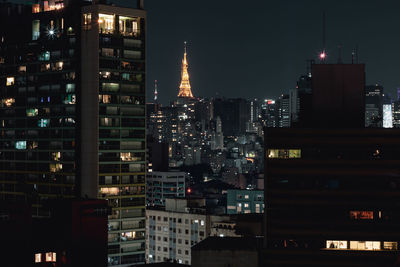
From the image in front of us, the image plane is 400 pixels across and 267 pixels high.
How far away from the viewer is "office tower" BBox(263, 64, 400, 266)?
7681 centimetres

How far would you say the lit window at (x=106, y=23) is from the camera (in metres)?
110

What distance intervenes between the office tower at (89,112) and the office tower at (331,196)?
36747 mm

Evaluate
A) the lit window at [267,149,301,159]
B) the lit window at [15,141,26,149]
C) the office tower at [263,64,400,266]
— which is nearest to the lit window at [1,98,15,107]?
the lit window at [15,141,26,149]

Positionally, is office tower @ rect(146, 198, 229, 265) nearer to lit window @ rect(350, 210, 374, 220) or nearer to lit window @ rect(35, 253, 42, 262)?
lit window @ rect(350, 210, 374, 220)

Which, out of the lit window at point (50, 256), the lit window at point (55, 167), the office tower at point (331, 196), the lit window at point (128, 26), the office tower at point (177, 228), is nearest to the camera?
the office tower at point (331, 196)

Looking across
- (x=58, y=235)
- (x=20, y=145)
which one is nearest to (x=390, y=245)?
(x=58, y=235)

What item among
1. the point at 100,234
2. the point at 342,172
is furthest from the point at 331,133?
the point at 100,234

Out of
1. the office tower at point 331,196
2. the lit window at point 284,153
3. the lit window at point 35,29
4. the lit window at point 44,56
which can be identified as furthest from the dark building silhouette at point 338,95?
the lit window at point 35,29

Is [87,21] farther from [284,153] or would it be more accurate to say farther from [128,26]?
[284,153]

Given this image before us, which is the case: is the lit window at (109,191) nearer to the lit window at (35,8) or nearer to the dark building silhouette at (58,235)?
the dark building silhouette at (58,235)

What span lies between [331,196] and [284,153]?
7.06 metres

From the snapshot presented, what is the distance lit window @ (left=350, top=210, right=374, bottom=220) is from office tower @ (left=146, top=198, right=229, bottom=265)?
51.7 meters

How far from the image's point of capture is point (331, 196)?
78.0 meters

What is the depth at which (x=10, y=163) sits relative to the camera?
123m
